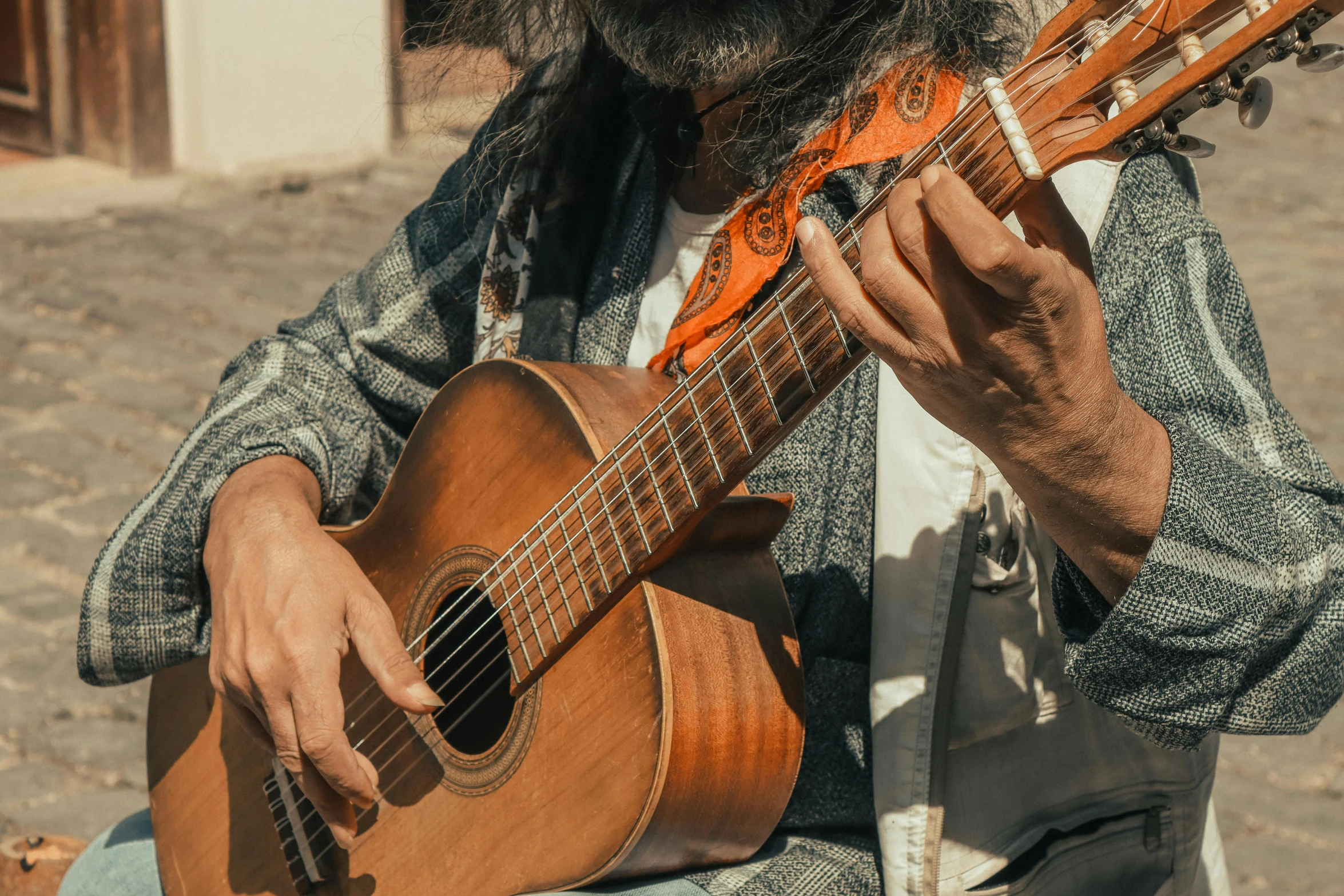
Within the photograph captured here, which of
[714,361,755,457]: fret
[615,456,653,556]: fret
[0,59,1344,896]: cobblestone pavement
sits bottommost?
[0,59,1344,896]: cobblestone pavement

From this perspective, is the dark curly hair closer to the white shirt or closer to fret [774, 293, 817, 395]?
the white shirt

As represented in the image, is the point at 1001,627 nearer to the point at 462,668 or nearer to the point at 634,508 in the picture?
the point at 634,508

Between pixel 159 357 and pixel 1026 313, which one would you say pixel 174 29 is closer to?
pixel 159 357

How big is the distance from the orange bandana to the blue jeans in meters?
0.96

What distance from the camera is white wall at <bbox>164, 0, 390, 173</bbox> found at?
605 centimetres

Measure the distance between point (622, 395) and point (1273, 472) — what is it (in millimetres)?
667

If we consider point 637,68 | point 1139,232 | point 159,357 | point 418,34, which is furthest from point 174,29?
point 1139,232

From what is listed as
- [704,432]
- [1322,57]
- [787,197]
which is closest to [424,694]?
[704,432]

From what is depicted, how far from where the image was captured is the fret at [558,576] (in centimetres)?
140

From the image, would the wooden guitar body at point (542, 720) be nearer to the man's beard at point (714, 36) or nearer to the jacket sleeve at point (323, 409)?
the jacket sleeve at point (323, 409)

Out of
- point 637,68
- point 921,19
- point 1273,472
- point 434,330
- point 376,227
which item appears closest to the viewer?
point 1273,472

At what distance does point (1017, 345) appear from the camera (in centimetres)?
105

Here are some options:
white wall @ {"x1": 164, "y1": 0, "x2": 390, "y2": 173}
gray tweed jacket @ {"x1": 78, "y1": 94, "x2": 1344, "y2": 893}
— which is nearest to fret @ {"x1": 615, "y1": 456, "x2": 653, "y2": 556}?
gray tweed jacket @ {"x1": 78, "y1": 94, "x2": 1344, "y2": 893}

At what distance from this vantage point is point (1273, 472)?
4.23 feet
